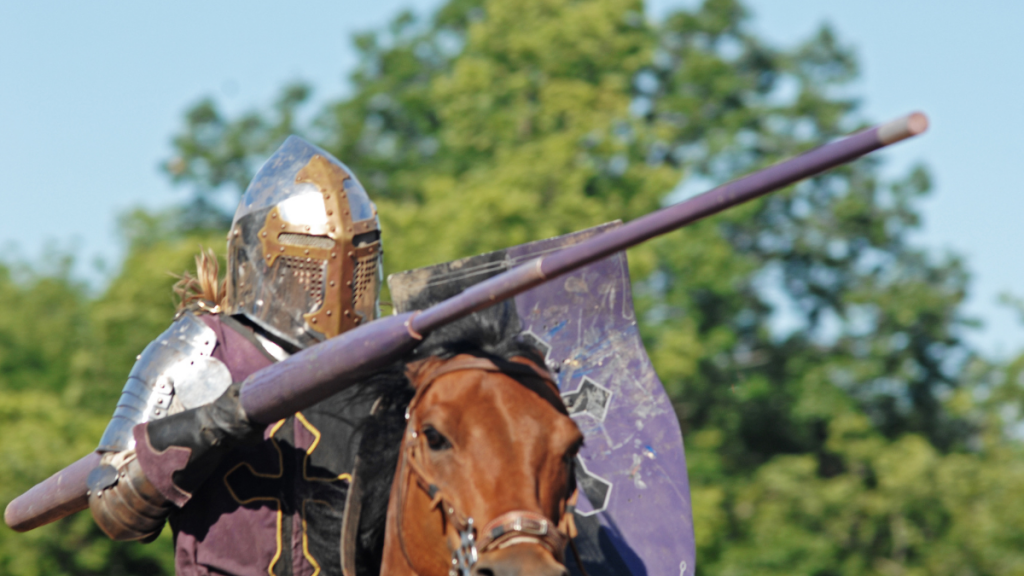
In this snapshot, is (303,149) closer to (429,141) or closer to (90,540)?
(90,540)

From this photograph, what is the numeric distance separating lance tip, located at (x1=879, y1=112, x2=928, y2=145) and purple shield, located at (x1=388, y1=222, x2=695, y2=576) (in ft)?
6.03

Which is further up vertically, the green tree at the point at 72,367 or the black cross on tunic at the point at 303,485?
the black cross on tunic at the point at 303,485

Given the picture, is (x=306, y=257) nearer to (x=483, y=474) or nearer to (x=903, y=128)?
(x=483, y=474)

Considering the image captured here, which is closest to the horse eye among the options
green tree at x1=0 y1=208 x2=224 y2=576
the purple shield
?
the purple shield

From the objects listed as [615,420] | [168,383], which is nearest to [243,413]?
[168,383]

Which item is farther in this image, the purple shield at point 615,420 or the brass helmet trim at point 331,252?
the brass helmet trim at point 331,252

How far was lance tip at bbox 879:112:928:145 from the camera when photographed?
9.82 ft

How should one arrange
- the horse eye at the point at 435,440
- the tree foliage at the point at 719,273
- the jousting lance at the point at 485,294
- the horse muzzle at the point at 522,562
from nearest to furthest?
the jousting lance at the point at 485,294, the horse muzzle at the point at 522,562, the horse eye at the point at 435,440, the tree foliage at the point at 719,273

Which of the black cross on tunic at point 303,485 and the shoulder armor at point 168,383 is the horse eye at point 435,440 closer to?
the black cross on tunic at point 303,485

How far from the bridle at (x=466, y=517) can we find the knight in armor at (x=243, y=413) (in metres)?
0.46

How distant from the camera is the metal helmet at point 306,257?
5.31 metres

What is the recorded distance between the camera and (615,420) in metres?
4.89

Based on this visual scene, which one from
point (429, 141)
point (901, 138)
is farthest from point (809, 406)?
point (901, 138)

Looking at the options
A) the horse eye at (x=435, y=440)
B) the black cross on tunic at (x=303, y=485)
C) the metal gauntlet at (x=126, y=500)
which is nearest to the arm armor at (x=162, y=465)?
the metal gauntlet at (x=126, y=500)
